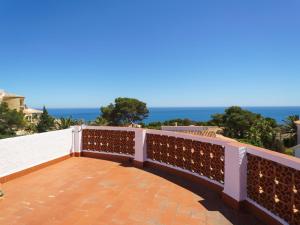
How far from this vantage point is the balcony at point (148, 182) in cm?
373

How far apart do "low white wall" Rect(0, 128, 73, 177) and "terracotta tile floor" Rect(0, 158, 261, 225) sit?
368 mm

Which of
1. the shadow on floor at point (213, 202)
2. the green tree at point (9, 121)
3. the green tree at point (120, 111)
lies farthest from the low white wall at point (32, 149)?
the green tree at point (120, 111)

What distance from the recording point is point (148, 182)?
5.68 meters

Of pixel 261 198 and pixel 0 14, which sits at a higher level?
pixel 0 14

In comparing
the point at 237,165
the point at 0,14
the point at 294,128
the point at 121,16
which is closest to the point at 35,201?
the point at 237,165

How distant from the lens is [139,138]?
7.07m

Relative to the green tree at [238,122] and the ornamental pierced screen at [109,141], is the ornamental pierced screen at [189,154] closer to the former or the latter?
the ornamental pierced screen at [109,141]

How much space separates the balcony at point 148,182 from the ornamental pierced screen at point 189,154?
0.8 inches

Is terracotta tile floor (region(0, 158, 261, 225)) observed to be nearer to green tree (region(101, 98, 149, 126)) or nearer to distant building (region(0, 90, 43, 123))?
green tree (region(101, 98, 149, 126))

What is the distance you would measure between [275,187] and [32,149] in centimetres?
599

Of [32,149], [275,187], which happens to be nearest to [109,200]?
[275,187]

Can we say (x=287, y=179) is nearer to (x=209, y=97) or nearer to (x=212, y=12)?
(x=212, y=12)

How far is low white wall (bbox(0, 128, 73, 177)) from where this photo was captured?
5902mm

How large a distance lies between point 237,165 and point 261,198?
24.4 inches
